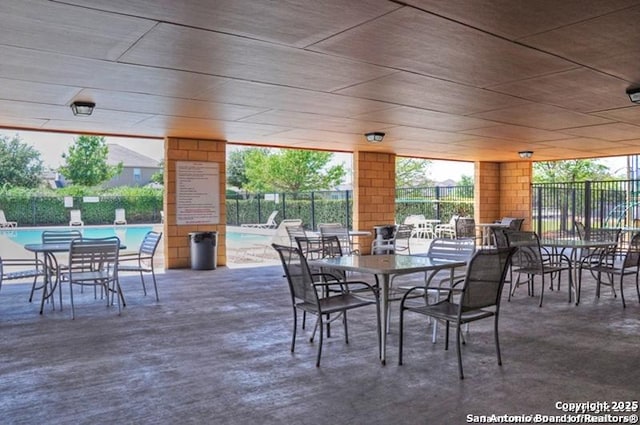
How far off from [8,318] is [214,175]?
173 inches

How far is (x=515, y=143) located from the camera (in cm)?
922

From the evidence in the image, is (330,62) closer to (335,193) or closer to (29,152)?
(335,193)

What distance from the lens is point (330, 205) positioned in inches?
598

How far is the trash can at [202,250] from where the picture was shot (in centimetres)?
830

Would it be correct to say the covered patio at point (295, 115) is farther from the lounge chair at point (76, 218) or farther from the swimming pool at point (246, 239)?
the lounge chair at point (76, 218)

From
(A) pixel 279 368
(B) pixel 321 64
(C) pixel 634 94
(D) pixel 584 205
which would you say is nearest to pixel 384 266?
(A) pixel 279 368

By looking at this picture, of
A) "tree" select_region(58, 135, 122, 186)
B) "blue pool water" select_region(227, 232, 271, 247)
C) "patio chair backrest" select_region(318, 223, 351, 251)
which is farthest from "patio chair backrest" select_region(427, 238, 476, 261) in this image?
"tree" select_region(58, 135, 122, 186)

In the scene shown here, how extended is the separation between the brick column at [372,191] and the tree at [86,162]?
1524 cm

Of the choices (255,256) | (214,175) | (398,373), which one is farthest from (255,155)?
(398,373)

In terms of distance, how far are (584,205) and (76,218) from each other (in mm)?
14498

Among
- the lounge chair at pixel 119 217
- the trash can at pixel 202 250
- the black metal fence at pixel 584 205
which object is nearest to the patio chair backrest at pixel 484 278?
the trash can at pixel 202 250

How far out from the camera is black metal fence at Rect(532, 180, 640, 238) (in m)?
11.6

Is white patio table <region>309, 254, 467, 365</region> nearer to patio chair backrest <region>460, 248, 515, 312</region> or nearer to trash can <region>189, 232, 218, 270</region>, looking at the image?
patio chair backrest <region>460, 248, 515, 312</region>

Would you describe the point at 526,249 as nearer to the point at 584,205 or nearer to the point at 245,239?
the point at 584,205
